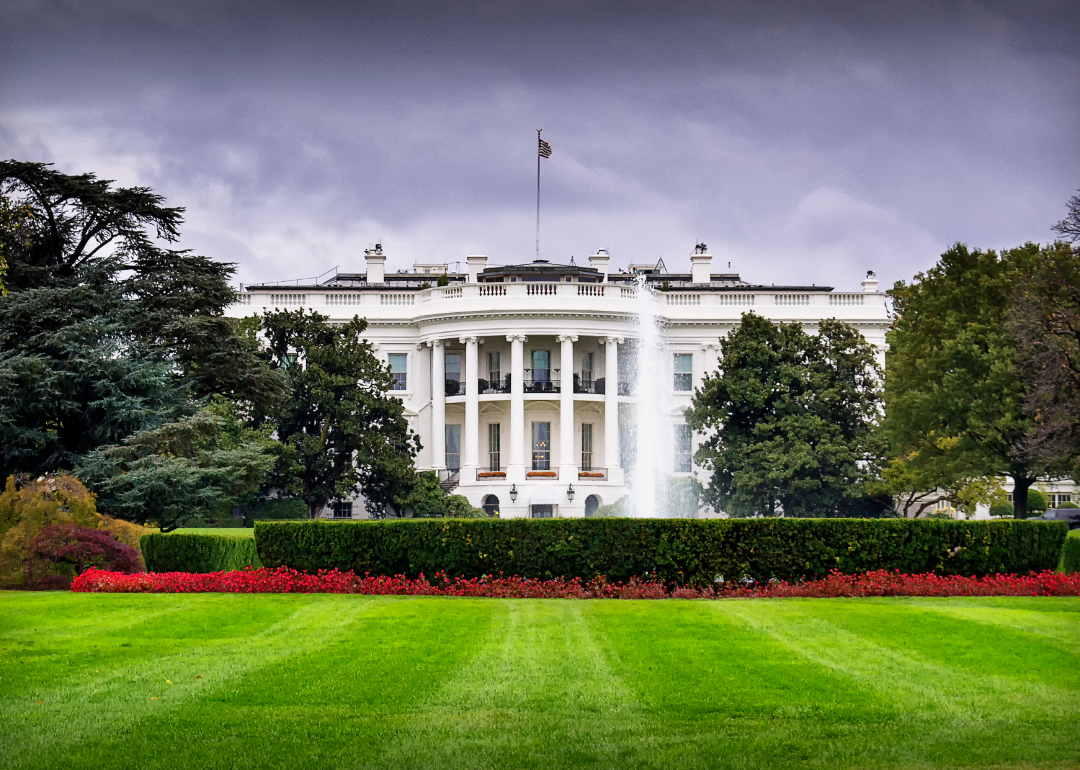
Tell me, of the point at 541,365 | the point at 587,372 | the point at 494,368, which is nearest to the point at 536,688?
the point at 541,365

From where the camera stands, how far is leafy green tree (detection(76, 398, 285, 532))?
25344mm

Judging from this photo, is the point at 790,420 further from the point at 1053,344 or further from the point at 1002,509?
the point at 1002,509

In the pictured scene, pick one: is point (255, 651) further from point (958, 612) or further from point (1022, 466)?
point (1022, 466)

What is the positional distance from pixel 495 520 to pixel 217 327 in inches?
444

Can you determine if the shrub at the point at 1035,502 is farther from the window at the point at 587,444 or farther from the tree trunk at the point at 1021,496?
the tree trunk at the point at 1021,496

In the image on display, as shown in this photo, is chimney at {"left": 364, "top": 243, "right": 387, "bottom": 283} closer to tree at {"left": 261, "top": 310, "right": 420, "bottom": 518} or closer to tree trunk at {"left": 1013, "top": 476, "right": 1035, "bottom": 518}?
tree at {"left": 261, "top": 310, "right": 420, "bottom": 518}

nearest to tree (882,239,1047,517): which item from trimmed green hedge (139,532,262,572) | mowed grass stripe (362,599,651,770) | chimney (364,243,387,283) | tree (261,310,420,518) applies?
tree (261,310,420,518)

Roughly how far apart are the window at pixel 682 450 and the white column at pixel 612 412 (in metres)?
3.48

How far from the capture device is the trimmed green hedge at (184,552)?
21688 millimetres

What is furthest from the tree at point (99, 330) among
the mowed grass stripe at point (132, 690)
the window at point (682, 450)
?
the window at point (682, 450)

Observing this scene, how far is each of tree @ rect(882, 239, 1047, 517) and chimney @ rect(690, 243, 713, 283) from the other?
78.9ft

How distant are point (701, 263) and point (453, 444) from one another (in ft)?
60.1

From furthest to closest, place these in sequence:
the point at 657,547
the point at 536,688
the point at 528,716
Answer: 1. the point at 657,547
2. the point at 536,688
3. the point at 528,716

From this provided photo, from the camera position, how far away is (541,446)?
58.6 meters
